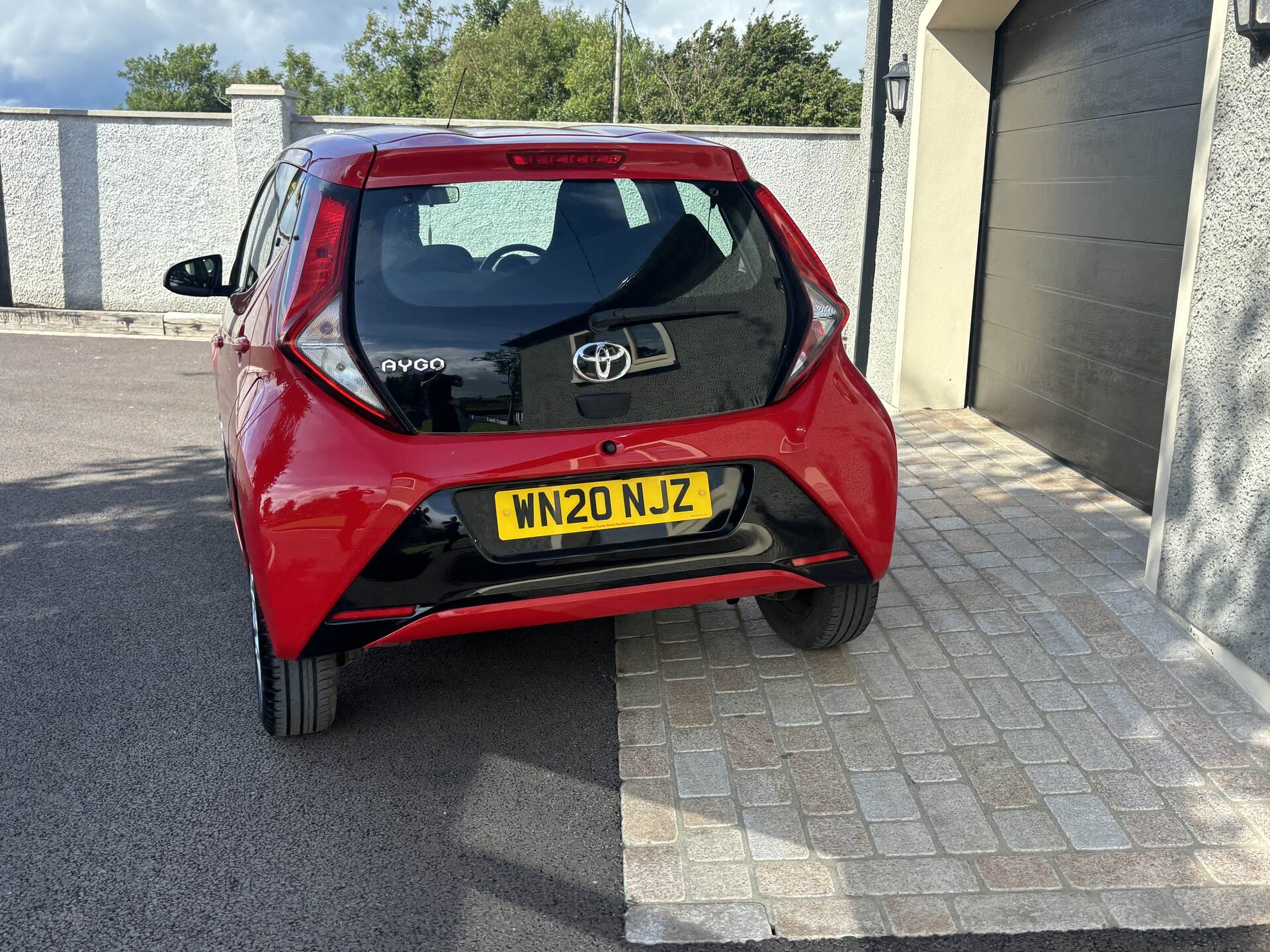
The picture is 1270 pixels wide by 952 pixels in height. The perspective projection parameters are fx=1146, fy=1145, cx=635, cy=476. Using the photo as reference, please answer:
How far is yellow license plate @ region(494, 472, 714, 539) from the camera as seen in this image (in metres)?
2.98

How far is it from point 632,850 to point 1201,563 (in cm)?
230

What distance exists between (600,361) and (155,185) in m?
11.6

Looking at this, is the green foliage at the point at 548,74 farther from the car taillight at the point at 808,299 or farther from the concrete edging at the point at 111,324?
the car taillight at the point at 808,299

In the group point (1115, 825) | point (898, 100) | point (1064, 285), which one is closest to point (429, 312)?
point (1115, 825)

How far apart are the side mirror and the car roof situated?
1324 mm

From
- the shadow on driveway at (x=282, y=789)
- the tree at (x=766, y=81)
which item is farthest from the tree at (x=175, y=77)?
the shadow on driveway at (x=282, y=789)

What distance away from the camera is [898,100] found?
27.6ft

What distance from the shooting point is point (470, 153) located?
308 centimetres

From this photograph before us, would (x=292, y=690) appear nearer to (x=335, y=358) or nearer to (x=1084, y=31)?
(x=335, y=358)

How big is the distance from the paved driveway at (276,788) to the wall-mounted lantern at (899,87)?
18.7 ft

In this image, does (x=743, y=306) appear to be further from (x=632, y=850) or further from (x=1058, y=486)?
(x=1058, y=486)

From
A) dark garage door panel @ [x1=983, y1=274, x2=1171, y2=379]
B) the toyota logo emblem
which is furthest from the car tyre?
dark garage door panel @ [x1=983, y1=274, x2=1171, y2=379]

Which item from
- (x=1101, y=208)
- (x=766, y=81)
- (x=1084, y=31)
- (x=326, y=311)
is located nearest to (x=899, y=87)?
(x=1084, y=31)

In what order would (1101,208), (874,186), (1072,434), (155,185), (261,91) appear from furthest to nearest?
(155,185), (261,91), (874,186), (1072,434), (1101,208)
